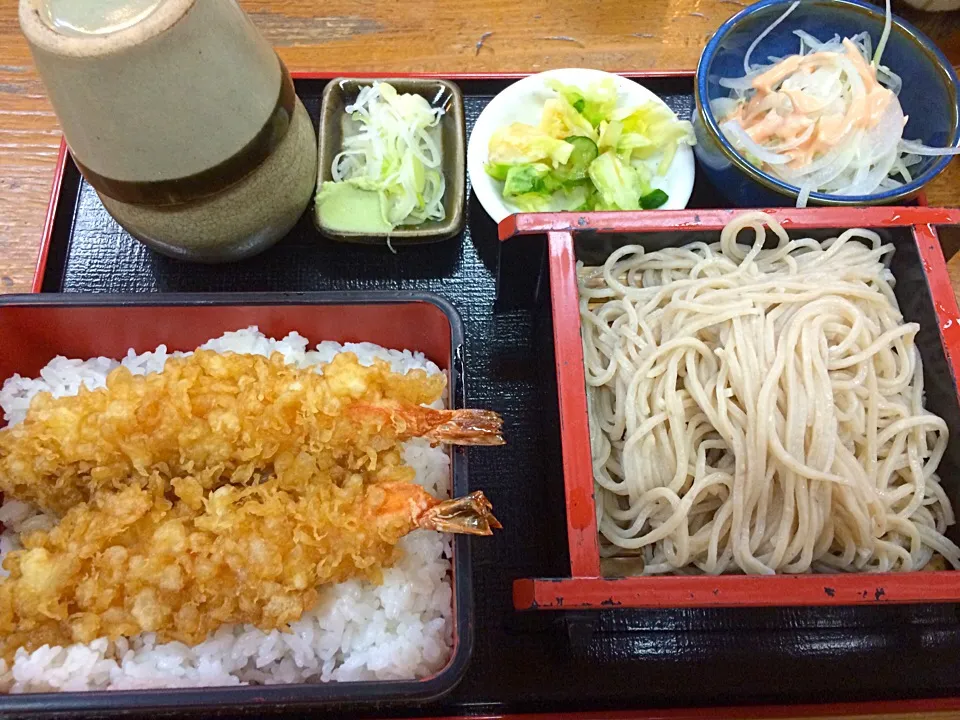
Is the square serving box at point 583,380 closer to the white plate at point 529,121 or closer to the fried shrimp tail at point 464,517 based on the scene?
the fried shrimp tail at point 464,517

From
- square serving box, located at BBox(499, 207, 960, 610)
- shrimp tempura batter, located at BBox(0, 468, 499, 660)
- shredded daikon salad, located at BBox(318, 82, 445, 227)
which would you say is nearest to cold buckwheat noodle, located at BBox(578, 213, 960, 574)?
square serving box, located at BBox(499, 207, 960, 610)

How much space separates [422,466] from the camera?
1509 millimetres

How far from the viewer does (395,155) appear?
5.87ft

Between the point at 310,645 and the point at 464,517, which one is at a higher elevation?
A: the point at 464,517

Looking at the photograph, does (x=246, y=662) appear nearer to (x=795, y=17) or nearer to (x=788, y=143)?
(x=788, y=143)

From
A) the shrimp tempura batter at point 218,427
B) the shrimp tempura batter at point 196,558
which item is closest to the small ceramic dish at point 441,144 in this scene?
the shrimp tempura batter at point 218,427

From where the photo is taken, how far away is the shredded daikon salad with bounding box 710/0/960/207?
1.75 metres

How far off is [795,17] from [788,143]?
0.44 metres

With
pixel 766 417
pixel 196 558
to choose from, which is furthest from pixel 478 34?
pixel 196 558

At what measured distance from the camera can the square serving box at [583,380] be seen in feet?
3.80

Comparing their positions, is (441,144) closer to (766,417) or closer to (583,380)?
(583,380)

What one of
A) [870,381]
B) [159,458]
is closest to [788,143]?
[870,381]

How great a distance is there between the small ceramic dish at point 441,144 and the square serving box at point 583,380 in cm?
25

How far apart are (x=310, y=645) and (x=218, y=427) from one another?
1.56 ft
